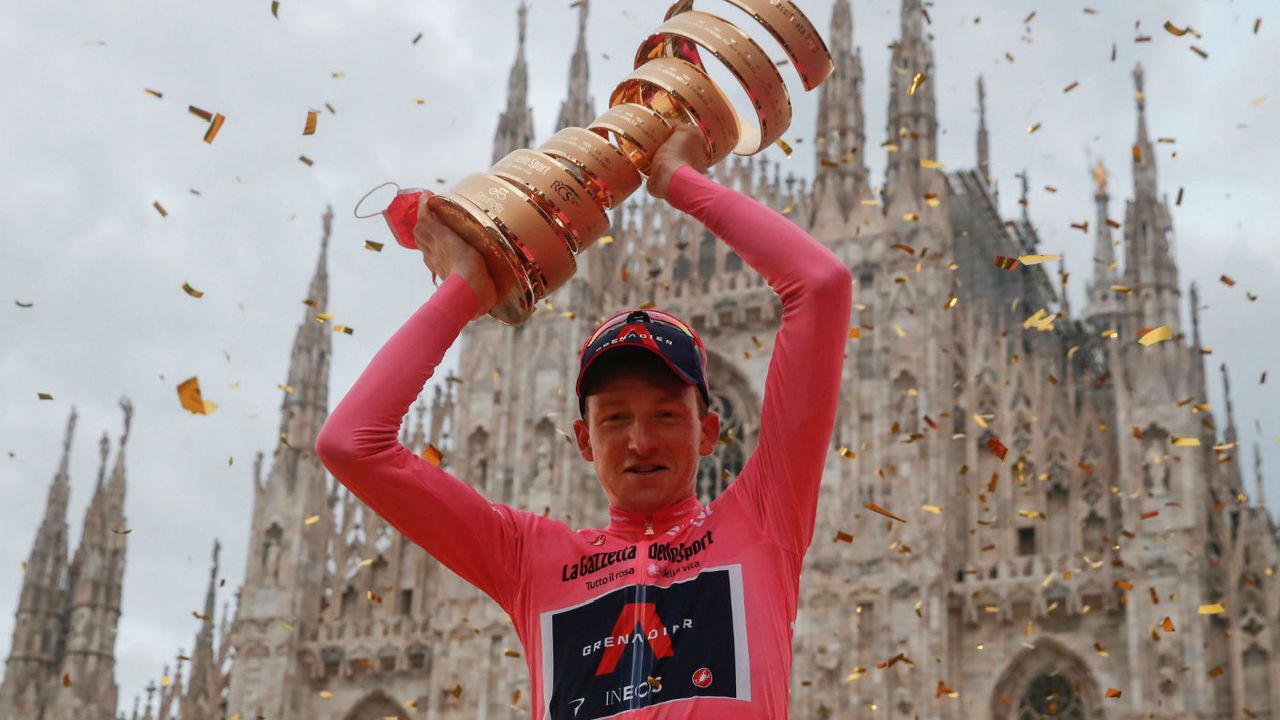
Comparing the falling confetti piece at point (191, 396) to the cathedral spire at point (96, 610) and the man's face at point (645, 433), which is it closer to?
the man's face at point (645, 433)

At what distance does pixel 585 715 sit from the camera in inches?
89.4

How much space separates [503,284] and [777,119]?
0.57 metres

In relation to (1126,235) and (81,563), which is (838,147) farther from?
(81,563)

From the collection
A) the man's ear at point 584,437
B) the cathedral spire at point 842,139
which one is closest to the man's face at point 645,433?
the man's ear at point 584,437

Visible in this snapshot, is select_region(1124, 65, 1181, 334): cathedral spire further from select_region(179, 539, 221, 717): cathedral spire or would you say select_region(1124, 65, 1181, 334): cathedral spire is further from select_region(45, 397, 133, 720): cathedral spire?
select_region(45, 397, 133, 720): cathedral spire

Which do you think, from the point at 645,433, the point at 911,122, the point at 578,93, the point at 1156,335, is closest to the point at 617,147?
the point at 645,433

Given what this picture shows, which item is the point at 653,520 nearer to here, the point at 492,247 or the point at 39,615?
the point at 492,247

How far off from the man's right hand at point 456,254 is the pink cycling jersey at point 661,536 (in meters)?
0.03

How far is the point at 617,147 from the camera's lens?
256cm

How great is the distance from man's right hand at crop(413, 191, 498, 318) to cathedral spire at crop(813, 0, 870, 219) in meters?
20.3

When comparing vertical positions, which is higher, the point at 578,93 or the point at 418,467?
the point at 578,93

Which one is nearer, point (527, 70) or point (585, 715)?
point (585, 715)

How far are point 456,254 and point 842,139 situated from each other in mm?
20863

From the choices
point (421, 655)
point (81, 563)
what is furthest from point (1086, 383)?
point (81, 563)
